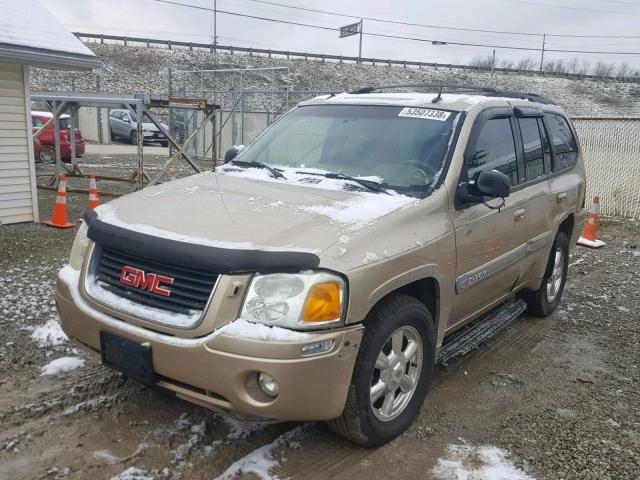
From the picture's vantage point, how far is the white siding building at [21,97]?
27.1 ft

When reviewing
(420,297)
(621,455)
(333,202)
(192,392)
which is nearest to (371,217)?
(333,202)

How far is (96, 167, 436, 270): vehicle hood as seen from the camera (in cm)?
283

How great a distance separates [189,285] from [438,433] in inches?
69.5

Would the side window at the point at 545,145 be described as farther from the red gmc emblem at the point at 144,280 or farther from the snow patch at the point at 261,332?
the red gmc emblem at the point at 144,280

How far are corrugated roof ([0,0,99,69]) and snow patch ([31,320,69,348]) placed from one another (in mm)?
4814

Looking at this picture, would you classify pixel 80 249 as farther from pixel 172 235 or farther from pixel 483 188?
pixel 483 188

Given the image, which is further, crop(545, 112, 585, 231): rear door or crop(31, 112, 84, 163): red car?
crop(31, 112, 84, 163): red car

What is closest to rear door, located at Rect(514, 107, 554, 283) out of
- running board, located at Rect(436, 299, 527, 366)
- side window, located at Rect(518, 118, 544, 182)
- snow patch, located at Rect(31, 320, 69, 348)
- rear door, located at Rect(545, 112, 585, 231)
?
side window, located at Rect(518, 118, 544, 182)

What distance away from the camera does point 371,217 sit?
316cm

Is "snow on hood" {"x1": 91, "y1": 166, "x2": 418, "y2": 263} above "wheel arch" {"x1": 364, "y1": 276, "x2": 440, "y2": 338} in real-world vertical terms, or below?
above

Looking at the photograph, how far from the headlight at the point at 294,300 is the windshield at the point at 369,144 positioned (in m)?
1.13

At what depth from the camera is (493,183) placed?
361cm

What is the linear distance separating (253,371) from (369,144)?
1.97m

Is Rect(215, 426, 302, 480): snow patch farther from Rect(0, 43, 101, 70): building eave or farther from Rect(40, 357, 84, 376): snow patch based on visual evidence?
Rect(0, 43, 101, 70): building eave
